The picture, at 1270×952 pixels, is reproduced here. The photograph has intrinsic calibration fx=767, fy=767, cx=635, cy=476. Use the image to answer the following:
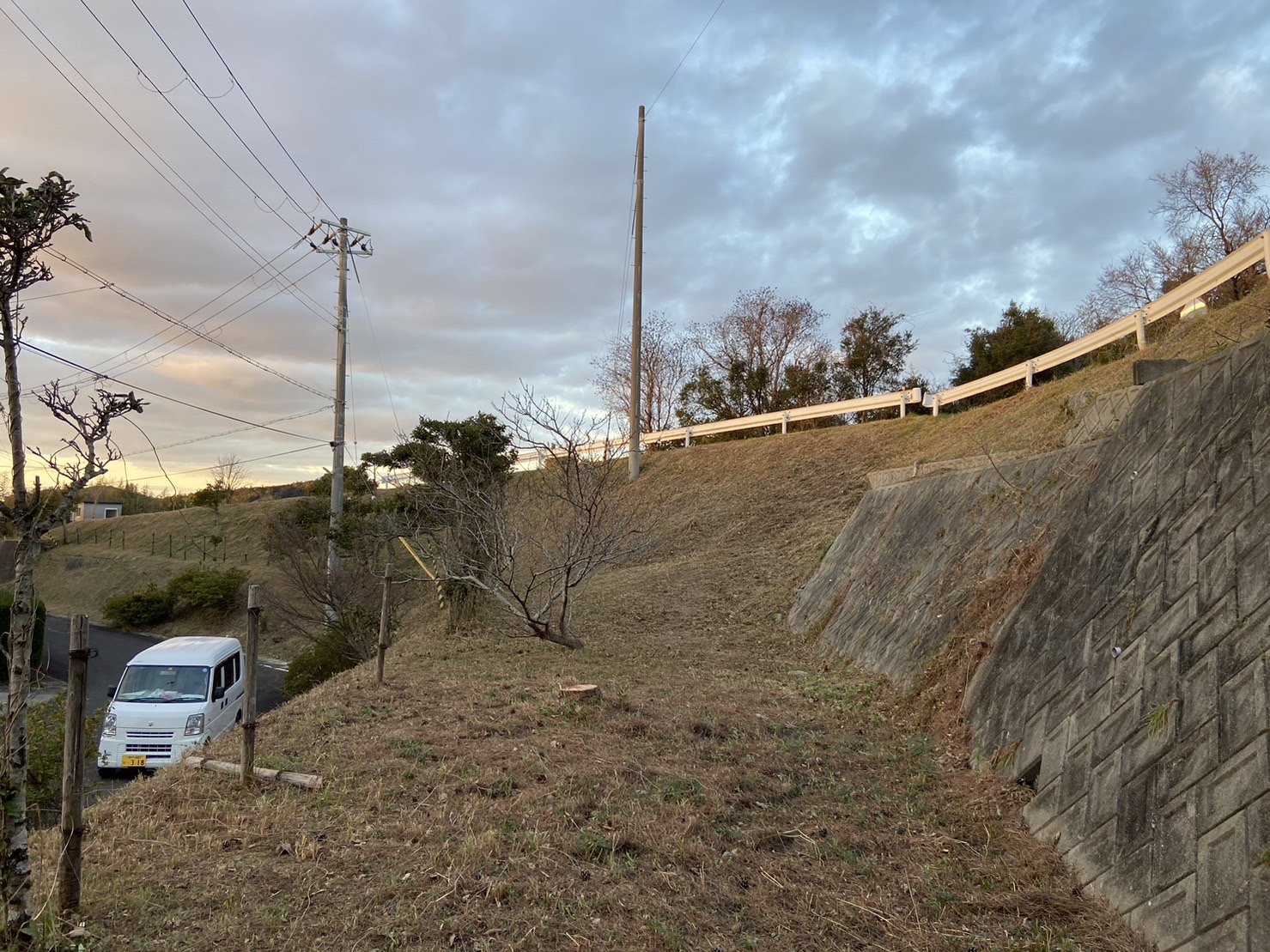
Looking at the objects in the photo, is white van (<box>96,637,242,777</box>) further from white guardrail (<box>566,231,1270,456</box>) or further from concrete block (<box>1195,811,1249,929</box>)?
concrete block (<box>1195,811,1249,929</box>)

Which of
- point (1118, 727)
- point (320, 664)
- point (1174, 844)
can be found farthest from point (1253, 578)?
point (320, 664)

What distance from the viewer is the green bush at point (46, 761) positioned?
7516mm

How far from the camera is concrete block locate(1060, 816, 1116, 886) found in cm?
342

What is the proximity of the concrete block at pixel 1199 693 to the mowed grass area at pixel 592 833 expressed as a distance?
3.01 feet

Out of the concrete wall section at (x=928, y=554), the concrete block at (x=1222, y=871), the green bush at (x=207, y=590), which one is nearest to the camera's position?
the concrete block at (x=1222, y=871)

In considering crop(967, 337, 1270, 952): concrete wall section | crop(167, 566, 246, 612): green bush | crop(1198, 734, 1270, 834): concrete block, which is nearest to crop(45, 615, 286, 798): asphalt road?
crop(167, 566, 246, 612): green bush

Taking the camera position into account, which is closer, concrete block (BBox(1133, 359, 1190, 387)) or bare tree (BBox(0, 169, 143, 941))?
bare tree (BBox(0, 169, 143, 941))

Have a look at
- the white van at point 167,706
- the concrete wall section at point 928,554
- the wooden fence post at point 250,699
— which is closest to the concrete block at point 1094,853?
the concrete wall section at point 928,554

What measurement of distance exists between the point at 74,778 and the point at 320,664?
482 inches

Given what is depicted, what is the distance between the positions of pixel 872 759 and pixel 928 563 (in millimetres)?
3627

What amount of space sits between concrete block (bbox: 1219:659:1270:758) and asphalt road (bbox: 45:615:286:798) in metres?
11.3

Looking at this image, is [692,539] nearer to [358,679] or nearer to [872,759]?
[358,679]

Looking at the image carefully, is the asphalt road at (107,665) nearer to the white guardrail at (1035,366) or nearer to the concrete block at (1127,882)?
the white guardrail at (1035,366)

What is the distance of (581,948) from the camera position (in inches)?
123
